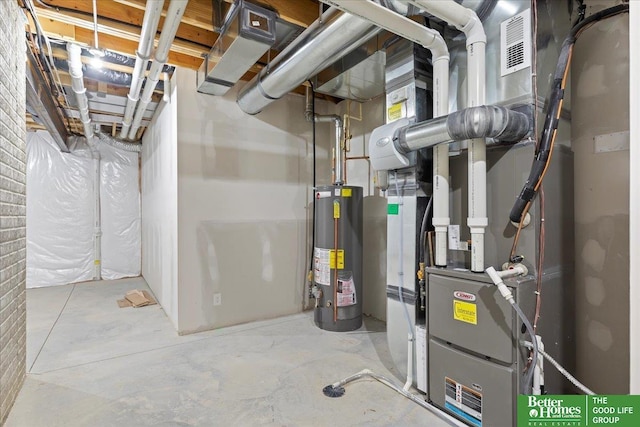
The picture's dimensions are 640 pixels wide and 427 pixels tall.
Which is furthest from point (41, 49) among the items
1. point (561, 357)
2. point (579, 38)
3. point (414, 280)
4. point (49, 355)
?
point (561, 357)

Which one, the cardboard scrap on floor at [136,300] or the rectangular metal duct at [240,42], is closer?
the rectangular metal duct at [240,42]

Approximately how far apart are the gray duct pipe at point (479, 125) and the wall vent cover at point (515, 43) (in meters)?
0.30

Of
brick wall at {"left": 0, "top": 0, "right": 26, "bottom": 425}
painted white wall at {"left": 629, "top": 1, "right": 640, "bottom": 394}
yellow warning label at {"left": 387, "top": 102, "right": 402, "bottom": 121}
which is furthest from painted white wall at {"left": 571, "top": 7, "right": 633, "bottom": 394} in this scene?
brick wall at {"left": 0, "top": 0, "right": 26, "bottom": 425}

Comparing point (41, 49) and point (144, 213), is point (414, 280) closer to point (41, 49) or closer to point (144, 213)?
point (41, 49)

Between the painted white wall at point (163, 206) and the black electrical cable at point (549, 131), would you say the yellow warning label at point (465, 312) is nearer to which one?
the black electrical cable at point (549, 131)

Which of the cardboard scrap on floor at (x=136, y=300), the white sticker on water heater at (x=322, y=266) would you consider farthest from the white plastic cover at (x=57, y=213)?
the white sticker on water heater at (x=322, y=266)

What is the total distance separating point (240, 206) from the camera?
11.3 feet

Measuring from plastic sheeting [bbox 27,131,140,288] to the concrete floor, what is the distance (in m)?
2.00

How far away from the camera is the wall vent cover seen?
5.57 feet

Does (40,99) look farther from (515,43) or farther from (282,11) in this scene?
(515,43)

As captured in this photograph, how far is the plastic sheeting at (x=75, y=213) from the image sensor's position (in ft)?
16.9

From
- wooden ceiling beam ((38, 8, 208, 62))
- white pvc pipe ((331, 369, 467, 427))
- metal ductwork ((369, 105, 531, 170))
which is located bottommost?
white pvc pipe ((331, 369, 467, 427))

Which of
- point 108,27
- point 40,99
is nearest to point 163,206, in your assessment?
point 40,99

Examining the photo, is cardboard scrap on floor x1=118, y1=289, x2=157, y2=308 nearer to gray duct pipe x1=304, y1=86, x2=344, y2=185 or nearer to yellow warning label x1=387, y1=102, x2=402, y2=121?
gray duct pipe x1=304, y1=86, x2=344, y2=185
